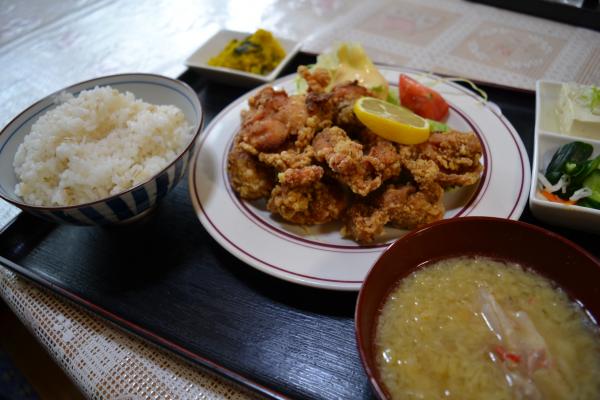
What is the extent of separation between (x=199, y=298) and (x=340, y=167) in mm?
826

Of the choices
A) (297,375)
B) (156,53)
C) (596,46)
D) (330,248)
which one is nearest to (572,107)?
(596,46)

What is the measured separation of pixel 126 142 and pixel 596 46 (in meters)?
3.40

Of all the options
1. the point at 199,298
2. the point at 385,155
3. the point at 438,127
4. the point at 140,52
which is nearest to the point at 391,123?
the point at 385,155

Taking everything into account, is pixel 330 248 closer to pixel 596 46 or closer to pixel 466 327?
pixel 466 327

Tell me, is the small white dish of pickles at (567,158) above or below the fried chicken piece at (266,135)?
below

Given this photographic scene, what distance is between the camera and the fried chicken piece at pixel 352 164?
1.85 meters

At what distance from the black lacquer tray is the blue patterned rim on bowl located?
203 millimetres

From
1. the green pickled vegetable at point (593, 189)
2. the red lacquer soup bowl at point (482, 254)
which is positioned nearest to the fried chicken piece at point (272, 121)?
the red lacquer soup bowl at point (482, 254)

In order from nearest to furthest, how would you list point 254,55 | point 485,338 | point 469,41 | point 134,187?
1. point 485,338
2. point 134,187
3. point 254,55
4. point 469,41

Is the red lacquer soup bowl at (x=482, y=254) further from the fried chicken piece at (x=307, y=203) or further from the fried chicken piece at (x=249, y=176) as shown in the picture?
the fried chicken piece at (x=249, y=176)

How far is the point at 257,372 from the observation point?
4.98 ft

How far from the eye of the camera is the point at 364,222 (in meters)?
1.86

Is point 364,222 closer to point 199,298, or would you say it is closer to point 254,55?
point 199,298

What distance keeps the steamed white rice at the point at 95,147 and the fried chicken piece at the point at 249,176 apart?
0.28 m
